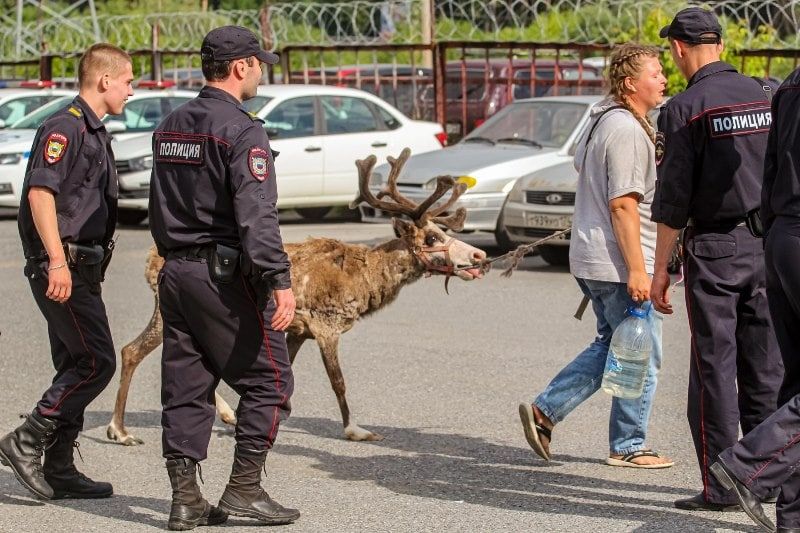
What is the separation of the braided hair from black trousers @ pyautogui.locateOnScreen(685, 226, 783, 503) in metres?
0.84

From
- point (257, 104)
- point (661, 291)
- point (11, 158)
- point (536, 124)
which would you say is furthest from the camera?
point (11, 158)

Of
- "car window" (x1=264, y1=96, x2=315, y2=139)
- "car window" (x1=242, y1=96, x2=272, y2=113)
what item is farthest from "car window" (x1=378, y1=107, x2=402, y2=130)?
"car window" (x1=242, y1=96, x2=272, y2=113)

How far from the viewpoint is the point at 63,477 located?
6.55 metres

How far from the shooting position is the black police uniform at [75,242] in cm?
639

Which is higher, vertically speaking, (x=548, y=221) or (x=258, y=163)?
(x=258, y=163)

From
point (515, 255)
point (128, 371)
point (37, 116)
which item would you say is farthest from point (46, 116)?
point (515, 255)

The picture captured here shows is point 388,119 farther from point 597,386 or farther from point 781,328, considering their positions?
point 781,328

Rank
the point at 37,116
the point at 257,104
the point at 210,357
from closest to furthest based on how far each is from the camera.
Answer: the point at 210,357 → the point at 257,104 → the point at 37,116

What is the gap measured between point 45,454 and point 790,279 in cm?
340

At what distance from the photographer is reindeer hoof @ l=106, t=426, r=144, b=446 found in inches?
305

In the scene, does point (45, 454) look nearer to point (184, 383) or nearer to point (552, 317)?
point (184, 383)

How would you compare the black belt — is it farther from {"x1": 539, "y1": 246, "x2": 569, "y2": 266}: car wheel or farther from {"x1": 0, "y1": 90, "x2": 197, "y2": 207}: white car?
{"x1": 0, "y1": 90, "x2": 197, "y2": 207}: white car

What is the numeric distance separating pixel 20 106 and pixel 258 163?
1739 centimetres

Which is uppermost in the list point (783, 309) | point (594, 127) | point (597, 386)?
point (594, 127)
